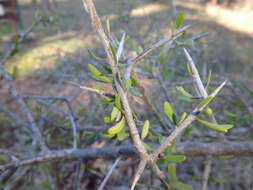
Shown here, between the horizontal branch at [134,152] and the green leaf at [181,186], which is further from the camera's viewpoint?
the horizontal branch at [134,152]

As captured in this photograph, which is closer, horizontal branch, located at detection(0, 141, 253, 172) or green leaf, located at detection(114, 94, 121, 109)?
green leaf, located at detection(114, 94, 121, 109)

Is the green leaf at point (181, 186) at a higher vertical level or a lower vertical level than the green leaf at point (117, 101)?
lower

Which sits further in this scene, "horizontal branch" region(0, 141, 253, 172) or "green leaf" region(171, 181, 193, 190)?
"horizontal branch" region(0, 141, 253, 172)

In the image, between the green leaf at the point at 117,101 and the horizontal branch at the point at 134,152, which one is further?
the horizontal branch at the point at 134,152

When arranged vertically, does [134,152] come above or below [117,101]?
below

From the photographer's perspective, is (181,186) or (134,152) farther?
(134,152)

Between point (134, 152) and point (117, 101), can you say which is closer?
point (117, 101)

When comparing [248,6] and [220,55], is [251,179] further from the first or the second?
[248,6]

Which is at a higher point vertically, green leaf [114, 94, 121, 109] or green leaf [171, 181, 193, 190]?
green leaf [114, 94, 121, 109]
